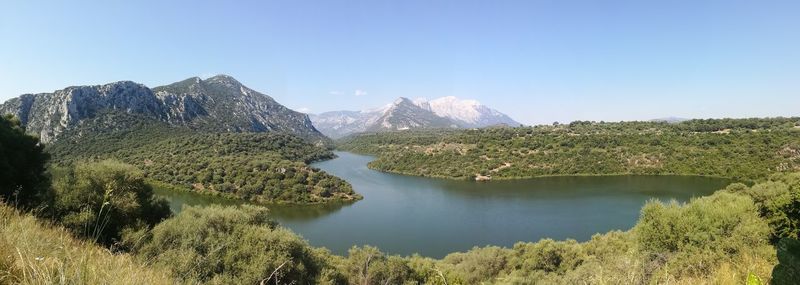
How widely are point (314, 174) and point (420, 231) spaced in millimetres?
25640

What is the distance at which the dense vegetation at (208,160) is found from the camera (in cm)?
5647

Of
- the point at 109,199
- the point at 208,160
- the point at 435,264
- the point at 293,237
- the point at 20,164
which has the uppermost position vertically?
the point at 20,164

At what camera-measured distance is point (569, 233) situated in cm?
4006

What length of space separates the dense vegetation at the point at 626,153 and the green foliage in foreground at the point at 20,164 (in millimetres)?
64948

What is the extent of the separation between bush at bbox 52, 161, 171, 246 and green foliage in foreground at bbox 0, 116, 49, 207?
83cm

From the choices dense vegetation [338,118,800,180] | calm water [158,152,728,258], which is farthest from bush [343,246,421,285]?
dense vegetation [338,118,800,180]

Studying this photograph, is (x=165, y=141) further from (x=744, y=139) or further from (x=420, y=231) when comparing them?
(x=744, y=139)

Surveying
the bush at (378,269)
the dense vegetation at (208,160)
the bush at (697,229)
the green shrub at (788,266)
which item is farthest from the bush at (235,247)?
the dense vegetation at (208,160)

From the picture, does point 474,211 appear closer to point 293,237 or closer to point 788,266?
point 293,237

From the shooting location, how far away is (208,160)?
68.5 m

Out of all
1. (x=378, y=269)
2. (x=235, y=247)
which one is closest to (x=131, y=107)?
(x=235, y=247)

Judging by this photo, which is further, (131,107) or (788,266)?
(131,107)

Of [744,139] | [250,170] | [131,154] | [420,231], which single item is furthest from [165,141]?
[744,139]

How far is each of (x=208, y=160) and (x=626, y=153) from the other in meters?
78.1
